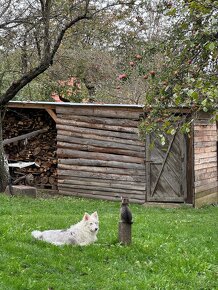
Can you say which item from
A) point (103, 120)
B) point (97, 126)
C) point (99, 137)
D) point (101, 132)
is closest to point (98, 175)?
point (99, 137)

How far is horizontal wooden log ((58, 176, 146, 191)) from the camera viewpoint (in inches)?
660

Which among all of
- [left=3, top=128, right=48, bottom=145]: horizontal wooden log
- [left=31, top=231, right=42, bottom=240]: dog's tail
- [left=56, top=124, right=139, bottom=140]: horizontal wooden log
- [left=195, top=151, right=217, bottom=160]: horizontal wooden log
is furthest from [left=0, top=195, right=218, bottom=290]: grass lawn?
[left=3, top=128, right=48, bottom=145]: horizontal wooden log

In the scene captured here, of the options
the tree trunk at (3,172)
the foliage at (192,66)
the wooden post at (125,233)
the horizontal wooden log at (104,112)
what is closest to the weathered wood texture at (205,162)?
the horizontal wooden log at (104,112)

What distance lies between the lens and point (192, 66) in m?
6.87

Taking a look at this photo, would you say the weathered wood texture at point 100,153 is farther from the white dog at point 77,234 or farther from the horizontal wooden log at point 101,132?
the white dog at point 77,234

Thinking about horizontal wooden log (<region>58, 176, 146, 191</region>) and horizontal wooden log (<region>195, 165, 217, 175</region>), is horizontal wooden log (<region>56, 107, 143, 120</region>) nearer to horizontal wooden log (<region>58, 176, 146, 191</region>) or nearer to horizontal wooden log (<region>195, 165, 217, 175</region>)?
horizontal wooden log (<region>58, 176, 146, 191</region>)

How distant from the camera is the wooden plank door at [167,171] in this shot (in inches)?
648

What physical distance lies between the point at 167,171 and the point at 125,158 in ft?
4.90

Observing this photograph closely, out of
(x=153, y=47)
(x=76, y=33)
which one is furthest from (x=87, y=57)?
(x=153, y=47)

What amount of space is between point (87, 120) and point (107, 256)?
9976 millimetres

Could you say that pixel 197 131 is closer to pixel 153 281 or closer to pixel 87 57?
pixel 87 57

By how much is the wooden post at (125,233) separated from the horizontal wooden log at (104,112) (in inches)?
327

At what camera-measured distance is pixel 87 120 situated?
17.5m

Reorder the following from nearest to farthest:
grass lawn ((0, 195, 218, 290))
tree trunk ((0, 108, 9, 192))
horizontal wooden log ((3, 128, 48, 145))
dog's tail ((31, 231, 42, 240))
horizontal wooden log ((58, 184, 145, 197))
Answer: grass lawn ((0, 195, 218, 290)) < dog's tail ((31, 231, 42, 240)) < tree trunk ((0, 108, 9, 192)) < horizontal wooden log ((58, 184, 145, 197)) < horizontal wooden log ((3, 128, 48, 145))
